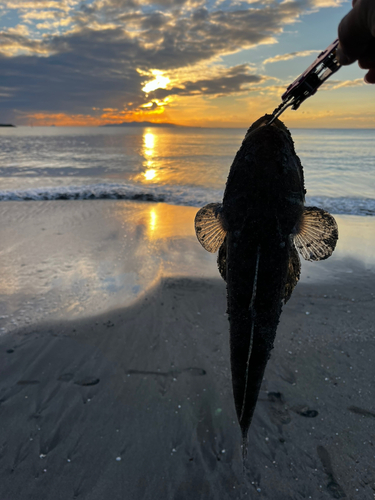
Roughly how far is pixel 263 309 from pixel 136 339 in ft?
14.0

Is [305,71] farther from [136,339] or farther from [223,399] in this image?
[136,339]

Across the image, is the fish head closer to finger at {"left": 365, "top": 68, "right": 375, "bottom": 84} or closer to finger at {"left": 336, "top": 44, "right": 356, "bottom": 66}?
finger at {"left": 336, "top": 44, "right": 356, "bottom": 66}

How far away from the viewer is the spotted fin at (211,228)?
236cm

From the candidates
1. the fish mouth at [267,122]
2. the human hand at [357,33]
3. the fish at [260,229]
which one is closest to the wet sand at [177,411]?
the fish at [260,229]

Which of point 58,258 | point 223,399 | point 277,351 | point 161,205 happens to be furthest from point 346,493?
point 161,205

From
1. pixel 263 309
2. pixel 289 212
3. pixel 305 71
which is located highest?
pixel 305 71

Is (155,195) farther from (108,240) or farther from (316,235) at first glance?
(316,235)

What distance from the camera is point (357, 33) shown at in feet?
5.01

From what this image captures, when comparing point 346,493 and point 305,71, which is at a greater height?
point 305,71

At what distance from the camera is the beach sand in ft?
12.0

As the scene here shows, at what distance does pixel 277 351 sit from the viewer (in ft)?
18.1

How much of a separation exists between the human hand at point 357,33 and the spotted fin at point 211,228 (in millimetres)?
1172

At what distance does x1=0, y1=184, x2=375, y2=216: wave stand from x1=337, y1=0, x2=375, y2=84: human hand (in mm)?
14814

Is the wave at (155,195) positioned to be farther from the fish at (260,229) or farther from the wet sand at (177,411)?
the fish at (260,229)
